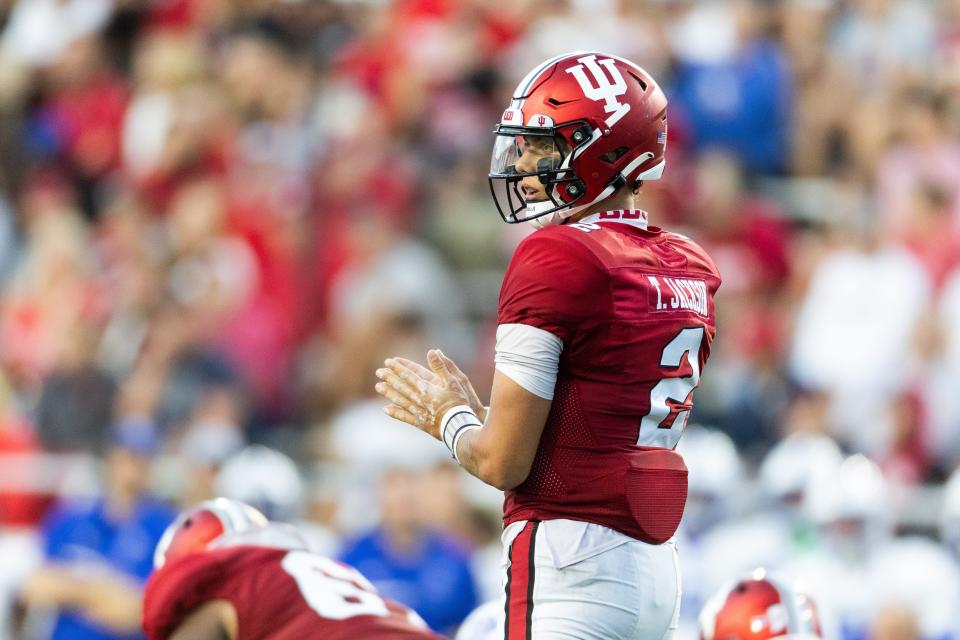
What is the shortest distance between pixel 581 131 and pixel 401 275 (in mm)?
5892

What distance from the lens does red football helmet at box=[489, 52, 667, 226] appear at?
373 centimetres

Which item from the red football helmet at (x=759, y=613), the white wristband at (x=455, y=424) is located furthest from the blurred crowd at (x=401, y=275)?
the white wristband at (x=455, y=424)

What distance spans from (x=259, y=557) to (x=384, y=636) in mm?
524

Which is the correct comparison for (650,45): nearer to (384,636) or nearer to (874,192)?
(874,192)

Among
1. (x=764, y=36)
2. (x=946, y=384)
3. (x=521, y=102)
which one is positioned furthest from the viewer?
(x=764, y=36)

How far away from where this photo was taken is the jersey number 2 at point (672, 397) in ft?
11.9

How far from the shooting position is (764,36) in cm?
994

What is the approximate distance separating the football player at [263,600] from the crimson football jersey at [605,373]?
2.87 ft

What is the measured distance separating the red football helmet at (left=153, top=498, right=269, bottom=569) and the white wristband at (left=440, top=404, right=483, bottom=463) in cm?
147

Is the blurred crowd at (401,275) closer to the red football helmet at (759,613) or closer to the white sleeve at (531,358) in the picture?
the red football helmet at (759,613)

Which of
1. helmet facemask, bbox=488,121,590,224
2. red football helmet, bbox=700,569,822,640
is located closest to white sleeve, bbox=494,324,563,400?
helmet facemask, bbox=488,121,590,224

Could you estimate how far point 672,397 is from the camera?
3664mm

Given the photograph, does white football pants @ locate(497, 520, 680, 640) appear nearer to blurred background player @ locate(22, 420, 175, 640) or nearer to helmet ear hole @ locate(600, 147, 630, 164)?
helmet ear hole @ locate(600, 147, 630, 164)

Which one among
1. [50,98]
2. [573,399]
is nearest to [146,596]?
[573,399]
